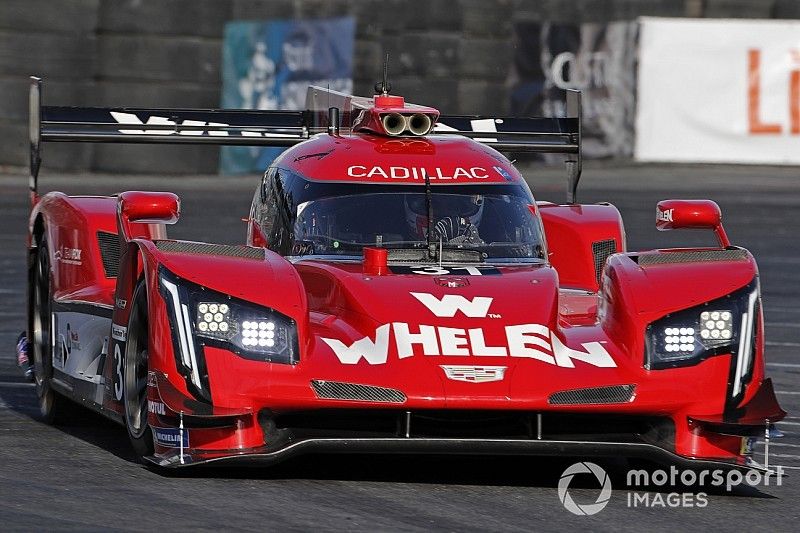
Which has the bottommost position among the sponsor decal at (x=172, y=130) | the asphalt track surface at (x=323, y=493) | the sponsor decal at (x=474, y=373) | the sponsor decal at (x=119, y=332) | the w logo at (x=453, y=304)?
the asphalt track surface at (x=323, y=493)

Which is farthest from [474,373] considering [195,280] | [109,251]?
[109,251]

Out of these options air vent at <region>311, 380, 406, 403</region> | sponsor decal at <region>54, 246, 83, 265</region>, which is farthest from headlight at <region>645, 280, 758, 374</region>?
sponsor decal at <region>54, 246, 83, 265</region>

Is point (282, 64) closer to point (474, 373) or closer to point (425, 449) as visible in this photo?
point (474, 373)

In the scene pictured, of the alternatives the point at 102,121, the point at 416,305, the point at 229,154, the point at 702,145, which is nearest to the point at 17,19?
the point at 229,154

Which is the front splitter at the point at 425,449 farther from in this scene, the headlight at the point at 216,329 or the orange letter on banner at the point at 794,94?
the orange letter on banner at the point at 794,94

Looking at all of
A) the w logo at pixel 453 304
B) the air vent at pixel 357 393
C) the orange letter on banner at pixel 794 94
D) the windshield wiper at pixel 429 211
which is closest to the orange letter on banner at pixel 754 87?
the orange letter on banner at pixel 794 94

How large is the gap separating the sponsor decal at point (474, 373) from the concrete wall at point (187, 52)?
52.0 ft

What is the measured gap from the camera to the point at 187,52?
74.6ft

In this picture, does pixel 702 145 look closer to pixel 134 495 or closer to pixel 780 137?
pixel 780 137

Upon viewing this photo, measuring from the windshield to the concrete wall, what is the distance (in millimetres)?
14161

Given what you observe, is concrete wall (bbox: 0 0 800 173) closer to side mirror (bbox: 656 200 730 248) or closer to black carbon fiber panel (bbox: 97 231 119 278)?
black carbon fiber panel (bbox: 97 231 119 278)

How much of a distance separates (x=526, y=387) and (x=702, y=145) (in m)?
20.2

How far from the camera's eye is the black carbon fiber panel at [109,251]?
8.68 metres

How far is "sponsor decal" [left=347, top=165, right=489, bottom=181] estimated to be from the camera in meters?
8.32
